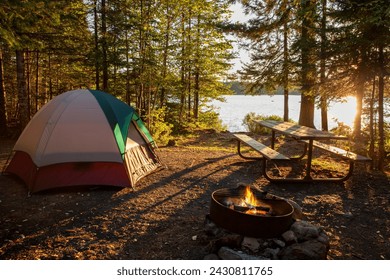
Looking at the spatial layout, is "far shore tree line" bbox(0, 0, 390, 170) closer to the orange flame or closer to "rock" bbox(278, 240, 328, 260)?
the orange flame

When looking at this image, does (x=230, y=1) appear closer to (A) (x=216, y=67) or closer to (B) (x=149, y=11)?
(B) (x=149, y=11)

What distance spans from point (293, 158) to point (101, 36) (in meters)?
10.3

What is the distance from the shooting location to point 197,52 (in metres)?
19.5

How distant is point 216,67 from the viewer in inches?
827

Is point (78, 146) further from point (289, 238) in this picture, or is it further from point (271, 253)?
point (289, 238)

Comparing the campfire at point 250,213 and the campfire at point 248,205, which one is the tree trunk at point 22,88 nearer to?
the campfire at point 250,213

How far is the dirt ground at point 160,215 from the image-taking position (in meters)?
4.08

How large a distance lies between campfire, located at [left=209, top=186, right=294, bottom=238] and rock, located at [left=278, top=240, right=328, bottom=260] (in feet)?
1.00

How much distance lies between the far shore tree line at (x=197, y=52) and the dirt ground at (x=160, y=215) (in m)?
3.15

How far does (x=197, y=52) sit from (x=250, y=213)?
55.8ft

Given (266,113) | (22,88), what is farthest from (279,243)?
(266,113)

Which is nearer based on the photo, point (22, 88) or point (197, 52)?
point (22, 88)

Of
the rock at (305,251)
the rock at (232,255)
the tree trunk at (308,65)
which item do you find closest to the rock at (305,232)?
→ the rock at (305,251)
